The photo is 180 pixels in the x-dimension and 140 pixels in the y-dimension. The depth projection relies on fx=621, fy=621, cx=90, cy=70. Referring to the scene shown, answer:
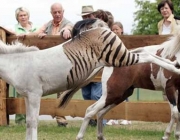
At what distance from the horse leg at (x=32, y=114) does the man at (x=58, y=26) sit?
2533mm

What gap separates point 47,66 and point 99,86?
3170mm

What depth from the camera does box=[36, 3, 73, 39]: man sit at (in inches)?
397

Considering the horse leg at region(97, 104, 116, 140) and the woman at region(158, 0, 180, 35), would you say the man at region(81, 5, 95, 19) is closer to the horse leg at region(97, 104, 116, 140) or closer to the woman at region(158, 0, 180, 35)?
the woman at region(158, 0, 180, 35)

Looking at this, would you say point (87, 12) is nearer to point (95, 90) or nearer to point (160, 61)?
point (95, 90)

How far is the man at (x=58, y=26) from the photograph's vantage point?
10086 mm

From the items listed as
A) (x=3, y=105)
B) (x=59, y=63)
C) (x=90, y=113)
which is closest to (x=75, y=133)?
(x=90, y=113)

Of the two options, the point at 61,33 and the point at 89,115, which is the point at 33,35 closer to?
the point at 61,33

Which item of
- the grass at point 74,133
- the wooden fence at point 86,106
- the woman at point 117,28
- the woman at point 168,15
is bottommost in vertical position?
the grass at point 74,133

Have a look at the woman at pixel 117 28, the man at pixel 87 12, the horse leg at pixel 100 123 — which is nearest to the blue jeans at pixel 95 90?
the woman at pixel 117 28

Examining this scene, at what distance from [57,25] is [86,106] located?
4.93 ft

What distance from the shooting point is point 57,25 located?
10.8m

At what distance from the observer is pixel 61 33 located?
10227 mm

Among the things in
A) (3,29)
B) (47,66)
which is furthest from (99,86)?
(47,66)

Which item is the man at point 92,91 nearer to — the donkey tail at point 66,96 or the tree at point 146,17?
the donkey tail at point 66,96
